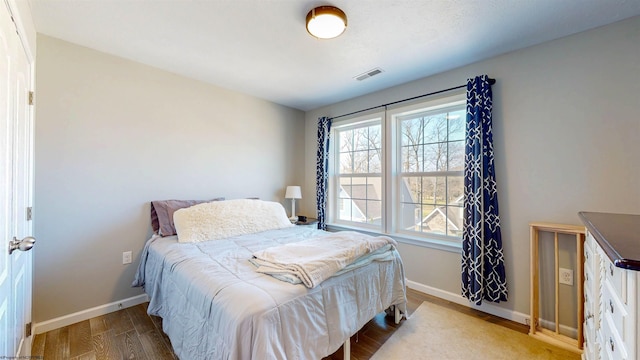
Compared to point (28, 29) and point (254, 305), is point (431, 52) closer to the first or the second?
point (254, 305)

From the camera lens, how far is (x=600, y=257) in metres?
1.21

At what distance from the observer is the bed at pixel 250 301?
1160mm

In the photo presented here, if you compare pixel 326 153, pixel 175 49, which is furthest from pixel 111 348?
pixel 326 153

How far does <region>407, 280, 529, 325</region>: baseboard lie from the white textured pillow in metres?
1.71

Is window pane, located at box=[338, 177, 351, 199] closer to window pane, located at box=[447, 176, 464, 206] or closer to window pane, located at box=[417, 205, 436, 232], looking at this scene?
window pane, located at box=[417, 205, 436, 232]

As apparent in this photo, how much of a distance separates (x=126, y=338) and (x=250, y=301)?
156 centimetres

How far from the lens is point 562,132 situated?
2.06 metres

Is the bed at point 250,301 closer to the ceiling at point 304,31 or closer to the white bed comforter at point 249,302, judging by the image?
the white bed comforter at point 249,302

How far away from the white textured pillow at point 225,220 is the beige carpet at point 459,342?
63.7 inches

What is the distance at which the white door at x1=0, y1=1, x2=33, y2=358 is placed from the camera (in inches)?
44.1

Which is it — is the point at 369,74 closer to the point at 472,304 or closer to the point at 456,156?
the point at 456,156

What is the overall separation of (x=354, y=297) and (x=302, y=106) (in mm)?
3073

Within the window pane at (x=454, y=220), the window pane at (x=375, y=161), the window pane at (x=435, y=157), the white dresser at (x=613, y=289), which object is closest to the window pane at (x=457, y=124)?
the window pane at (x=435, y=157)

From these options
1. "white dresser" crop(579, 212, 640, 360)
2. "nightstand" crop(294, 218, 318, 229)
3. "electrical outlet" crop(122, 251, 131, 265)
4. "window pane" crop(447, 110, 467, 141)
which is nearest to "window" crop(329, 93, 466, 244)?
"window pane" crop(447, 110, 467, 141)
